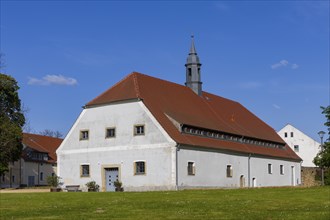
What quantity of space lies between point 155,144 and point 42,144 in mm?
41744

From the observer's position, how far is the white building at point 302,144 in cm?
8356

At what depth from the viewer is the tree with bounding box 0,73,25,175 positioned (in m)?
54.2

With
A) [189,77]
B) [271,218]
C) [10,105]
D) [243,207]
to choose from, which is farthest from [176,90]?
[271,218]

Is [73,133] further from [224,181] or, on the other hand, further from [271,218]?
[271,218]

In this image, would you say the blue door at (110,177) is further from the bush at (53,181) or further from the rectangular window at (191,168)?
the rectangular window at (191,168)

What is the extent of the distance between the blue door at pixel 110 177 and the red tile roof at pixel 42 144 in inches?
1327

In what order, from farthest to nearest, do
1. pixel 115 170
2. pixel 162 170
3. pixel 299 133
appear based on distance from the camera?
pixel 299 133
pixel 115 170
pixel 162 170

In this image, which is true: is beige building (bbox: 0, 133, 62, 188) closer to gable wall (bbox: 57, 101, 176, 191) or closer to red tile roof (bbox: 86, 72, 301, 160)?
gable wall (bbox: 57, 101, 176, 191)

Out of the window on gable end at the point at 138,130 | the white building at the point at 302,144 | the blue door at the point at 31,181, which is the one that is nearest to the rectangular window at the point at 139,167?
the window on gable end at the point at 138,130

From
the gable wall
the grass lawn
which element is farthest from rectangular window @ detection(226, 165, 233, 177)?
the grass lawn

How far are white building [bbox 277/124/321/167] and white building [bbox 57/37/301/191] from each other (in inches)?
1270

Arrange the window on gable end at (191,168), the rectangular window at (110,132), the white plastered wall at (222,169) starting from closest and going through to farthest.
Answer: the white plastered wall at (222,169) → the window on gable end at (191,168) → the rectangular window at (110,132)

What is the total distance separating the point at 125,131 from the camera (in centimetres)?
4409

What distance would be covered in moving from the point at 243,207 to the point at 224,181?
25.9 m
